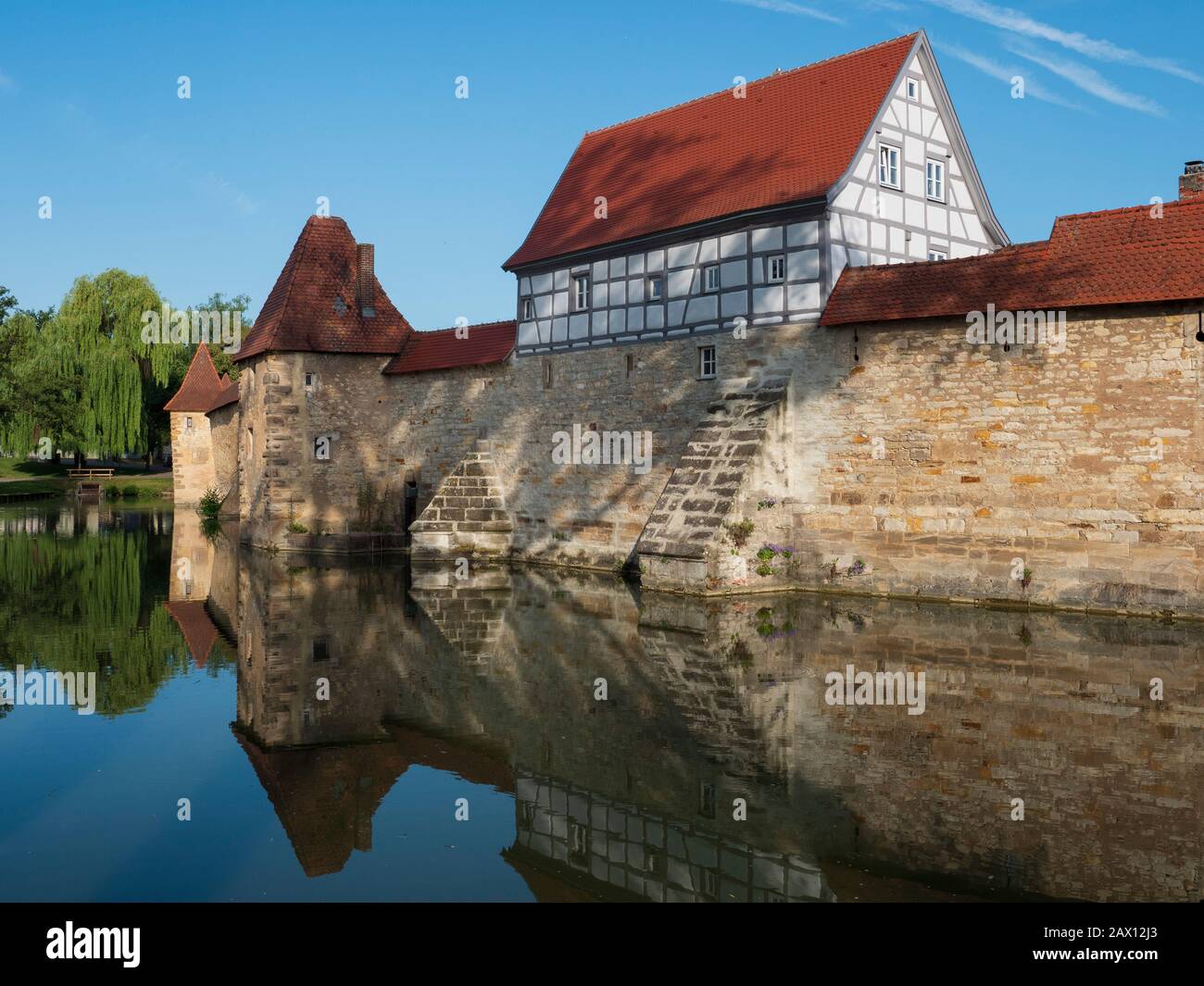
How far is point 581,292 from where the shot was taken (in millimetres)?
21438

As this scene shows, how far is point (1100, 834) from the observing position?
5.92 metres

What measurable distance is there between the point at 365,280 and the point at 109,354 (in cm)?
2630

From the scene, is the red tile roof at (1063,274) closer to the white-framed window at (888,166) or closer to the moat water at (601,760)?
the white-framed window at (888,166)

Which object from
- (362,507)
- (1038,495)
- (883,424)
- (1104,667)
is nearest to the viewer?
(1104,667)

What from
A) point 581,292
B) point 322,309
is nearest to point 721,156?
point 581,292

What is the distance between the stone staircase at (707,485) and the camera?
16109 millimetres

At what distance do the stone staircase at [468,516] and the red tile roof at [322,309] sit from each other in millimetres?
4419

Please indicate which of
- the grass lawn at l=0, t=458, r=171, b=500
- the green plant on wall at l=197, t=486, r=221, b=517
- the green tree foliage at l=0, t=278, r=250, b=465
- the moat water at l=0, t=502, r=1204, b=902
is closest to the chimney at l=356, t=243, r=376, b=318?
the moat water at l=0, t=502, r=1204, b=902

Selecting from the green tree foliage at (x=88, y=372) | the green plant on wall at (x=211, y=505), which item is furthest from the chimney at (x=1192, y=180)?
the green tree foliage at (x=88, y=372)

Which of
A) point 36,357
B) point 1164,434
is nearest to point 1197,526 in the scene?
point 1164,434

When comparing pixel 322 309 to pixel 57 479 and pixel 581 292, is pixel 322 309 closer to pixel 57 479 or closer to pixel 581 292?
pixel 581 292

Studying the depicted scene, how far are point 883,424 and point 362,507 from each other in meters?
13.6

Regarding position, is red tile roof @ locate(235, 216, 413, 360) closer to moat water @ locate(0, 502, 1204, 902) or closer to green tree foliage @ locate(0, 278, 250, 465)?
moat water @ locate(0, 502, 1204, 902)
